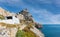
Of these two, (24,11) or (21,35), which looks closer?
(21,35)

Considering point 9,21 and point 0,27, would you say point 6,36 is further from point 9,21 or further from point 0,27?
point 9,21

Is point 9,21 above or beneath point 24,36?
above

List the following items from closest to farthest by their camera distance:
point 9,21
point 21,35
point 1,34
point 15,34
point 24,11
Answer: point 1,34, point 15,34, point 21,35, point 9,21, point 24,11

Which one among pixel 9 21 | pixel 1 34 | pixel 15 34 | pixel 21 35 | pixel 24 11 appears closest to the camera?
pixel 1 34

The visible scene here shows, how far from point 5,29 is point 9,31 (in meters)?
2.05

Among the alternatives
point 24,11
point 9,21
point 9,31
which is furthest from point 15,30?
point 24,11

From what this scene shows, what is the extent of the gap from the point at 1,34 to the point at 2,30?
4.72 ft

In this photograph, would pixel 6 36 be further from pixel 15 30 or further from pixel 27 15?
pixel 27 15

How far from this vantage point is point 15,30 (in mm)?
62375

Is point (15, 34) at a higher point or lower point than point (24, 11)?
lower

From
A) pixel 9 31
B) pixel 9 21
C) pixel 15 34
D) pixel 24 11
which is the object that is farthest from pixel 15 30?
pixel 24 11

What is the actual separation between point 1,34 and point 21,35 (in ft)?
46.9

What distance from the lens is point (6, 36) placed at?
182ft

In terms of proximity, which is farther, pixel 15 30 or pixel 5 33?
pixel 15 30
